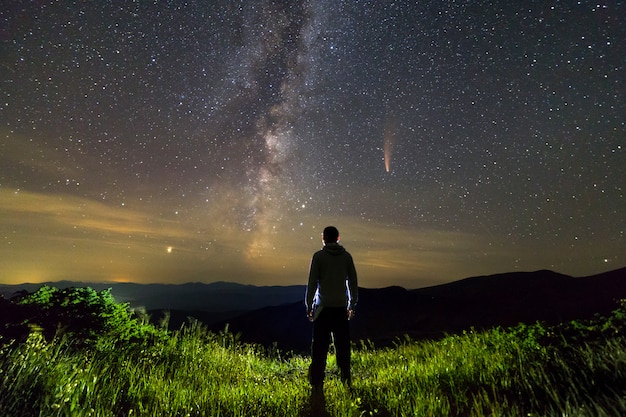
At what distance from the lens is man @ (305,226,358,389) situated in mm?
6066

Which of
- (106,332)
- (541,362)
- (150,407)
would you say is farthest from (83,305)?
(541,362)

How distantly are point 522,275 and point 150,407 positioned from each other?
178ft

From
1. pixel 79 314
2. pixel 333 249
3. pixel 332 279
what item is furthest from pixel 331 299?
pixel 79 314

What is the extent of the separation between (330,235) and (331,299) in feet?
3.18

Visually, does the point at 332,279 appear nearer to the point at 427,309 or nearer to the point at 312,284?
the point at 312,284

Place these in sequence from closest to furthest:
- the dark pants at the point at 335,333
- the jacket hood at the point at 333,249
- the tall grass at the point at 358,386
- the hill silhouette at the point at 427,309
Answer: the tall grass at the point at 358,386
the dark pants at the point at 335,333
the jacket hood at the point at 333,249
the hill silhouette at the point at 427,309

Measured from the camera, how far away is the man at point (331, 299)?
6066 millimetres

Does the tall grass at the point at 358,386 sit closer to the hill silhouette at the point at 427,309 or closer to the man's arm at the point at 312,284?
the man's arm at the point at 312,284

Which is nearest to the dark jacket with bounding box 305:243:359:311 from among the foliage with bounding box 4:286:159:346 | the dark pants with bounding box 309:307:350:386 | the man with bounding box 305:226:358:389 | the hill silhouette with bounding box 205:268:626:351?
the man with bounding box 305:226:358:389

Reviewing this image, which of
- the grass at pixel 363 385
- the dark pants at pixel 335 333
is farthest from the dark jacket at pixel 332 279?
the grass at pixel 363 385

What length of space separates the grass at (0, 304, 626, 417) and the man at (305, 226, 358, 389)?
21.6 inches

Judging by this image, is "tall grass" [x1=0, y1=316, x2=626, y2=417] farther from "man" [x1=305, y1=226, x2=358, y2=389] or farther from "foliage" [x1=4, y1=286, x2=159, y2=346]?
"man" [x1=305, y1=226, x2=358, y2=389]

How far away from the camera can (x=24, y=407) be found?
3482mm

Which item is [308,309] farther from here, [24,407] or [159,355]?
[24,407]
